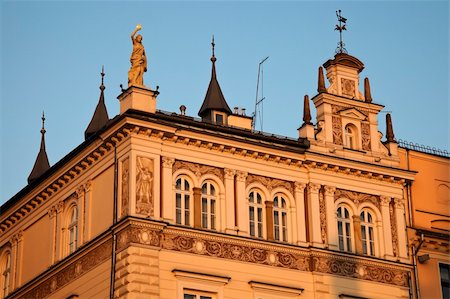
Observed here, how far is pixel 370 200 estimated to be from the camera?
5312cm

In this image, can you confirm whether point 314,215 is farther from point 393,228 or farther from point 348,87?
point 348,87

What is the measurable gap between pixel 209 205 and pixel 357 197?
23.6 feet

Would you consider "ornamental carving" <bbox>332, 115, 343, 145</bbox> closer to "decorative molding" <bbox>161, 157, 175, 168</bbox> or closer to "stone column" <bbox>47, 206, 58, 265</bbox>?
"decorative molding" <bbox>161, 157, 175, 168</bbox>

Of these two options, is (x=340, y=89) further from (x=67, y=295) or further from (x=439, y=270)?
(x=67, y=295)

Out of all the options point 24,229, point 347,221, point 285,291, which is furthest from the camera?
point 24,229

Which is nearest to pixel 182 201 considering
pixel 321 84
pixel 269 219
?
pixel 269 219

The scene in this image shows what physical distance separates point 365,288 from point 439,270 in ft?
17.2

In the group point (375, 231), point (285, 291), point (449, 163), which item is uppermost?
point (449, 163)

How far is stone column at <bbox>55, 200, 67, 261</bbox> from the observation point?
171 ft

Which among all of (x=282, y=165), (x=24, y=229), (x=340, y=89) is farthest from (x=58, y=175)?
(x=340, y=89)

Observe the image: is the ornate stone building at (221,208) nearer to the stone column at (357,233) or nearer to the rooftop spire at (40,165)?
the stone column at (357,233)

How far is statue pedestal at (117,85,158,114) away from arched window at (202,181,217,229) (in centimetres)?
387

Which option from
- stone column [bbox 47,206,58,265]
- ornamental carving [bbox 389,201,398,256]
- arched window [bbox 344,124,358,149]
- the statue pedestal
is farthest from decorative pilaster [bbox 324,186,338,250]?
stone column [bbox 47,206,58,265]

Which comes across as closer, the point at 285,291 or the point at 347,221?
the point at 285,291
